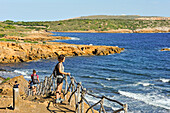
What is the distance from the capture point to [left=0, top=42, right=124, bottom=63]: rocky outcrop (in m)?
38.4

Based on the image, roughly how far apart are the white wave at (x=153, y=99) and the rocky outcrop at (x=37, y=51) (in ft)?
74.7

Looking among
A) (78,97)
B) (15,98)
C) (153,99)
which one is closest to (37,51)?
(153,99)

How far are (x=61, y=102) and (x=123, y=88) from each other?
12.7m

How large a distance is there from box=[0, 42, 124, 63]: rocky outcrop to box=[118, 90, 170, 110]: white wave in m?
22.8

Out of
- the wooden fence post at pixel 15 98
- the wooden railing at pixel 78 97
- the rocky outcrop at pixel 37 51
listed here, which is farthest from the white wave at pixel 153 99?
the rocky outcrop at pixel 37 51

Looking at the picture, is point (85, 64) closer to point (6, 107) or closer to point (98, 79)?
point (98, 79)

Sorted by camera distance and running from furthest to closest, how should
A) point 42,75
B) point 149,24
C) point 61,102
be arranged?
1. point 149,24
2. point 42,75
3. point 61,102

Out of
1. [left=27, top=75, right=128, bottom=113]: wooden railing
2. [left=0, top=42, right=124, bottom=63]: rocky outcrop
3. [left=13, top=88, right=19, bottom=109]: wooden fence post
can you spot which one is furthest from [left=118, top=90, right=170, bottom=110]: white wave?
[left=0, top=42, right=124, bottom=63]: rocky outcrop

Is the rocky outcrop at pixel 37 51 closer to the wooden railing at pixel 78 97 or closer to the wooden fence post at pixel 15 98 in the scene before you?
the wooden railing at pixel 78 97

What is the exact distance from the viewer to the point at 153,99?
1948 cm

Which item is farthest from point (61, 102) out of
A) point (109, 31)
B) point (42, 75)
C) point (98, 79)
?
point (109, 31)

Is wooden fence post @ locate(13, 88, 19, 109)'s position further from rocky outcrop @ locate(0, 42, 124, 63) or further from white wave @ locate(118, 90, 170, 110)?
rocky outcrop @ locate(0, 42, 124, 63)

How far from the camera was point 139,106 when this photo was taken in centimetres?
1769

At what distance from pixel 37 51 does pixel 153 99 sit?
1089 inches
